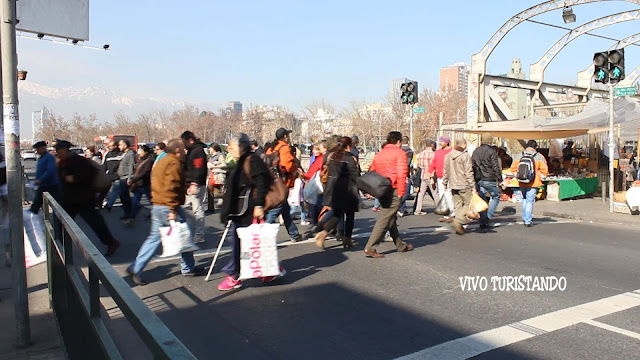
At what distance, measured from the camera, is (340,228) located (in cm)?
916

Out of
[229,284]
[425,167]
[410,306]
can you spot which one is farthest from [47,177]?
[425,167]

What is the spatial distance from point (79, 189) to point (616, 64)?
12.3m

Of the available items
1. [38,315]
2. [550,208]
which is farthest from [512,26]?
[38,315]

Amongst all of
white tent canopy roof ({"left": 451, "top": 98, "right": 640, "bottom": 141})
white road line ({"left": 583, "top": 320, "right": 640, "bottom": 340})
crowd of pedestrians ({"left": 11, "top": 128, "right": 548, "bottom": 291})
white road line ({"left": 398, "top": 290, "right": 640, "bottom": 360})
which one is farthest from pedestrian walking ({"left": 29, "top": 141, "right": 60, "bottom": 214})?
white tent canopy roof ({"left": 451, "top": 98, "right": 640, "bottom": 141})

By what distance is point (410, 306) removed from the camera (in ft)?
17.8

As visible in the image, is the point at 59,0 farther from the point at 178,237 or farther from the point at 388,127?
the point at 388,127

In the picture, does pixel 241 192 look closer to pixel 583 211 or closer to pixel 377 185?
pixel 377 185

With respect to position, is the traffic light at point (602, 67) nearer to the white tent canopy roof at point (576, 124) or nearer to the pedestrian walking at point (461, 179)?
the white tent canopy roof at point (576, 124)

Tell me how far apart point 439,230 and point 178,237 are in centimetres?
567

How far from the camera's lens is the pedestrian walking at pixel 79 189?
25.2 feet

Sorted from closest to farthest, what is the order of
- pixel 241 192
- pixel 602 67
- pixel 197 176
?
pixel 241 192
pixel 197 176
pixel 602 67

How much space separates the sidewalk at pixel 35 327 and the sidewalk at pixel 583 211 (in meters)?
11.2

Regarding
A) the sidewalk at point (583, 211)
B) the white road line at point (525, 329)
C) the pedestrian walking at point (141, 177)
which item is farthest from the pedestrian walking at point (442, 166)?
the pedestrian walking at point (141, 177)

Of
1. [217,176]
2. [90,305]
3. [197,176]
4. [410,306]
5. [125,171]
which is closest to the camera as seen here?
[90,305]
